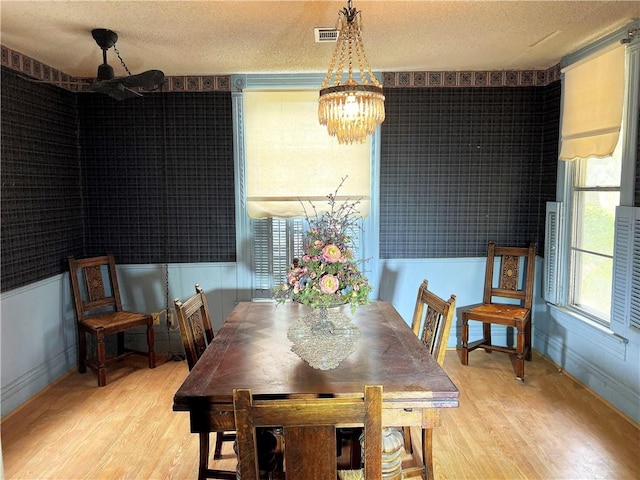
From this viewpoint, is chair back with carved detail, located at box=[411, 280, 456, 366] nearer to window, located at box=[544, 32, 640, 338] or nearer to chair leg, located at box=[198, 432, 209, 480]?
chair leg, located at box=[198, 432, 209, 480]

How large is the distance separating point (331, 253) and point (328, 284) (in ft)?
0.50

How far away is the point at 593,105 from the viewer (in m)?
3.30

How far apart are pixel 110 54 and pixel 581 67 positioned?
3.45 metres

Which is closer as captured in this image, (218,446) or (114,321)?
(218,446)

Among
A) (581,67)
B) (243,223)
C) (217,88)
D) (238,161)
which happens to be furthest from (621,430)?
(217,88)

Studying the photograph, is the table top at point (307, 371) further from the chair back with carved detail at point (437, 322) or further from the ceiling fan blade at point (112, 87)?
the ceiling fan blade at point (112, 87)

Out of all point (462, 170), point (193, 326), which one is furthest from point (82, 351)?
point (462, 170)

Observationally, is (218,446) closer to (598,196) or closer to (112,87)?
(112,87)

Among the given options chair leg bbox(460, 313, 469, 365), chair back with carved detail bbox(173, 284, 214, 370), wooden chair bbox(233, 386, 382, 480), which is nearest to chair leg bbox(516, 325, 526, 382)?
chair leg bbox(460, 313, 469, 365)

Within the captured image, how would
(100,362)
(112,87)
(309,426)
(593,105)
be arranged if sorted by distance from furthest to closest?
(100,362)
(593,105)
(112,87)
(309,426)

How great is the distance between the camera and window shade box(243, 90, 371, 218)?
4.13m

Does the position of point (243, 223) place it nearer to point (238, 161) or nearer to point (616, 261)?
point (238, 161)

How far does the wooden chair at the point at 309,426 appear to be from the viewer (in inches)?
49.1

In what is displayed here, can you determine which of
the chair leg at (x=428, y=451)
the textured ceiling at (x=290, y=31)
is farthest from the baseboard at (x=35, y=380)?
the chair leg at (x=428, y=451)
